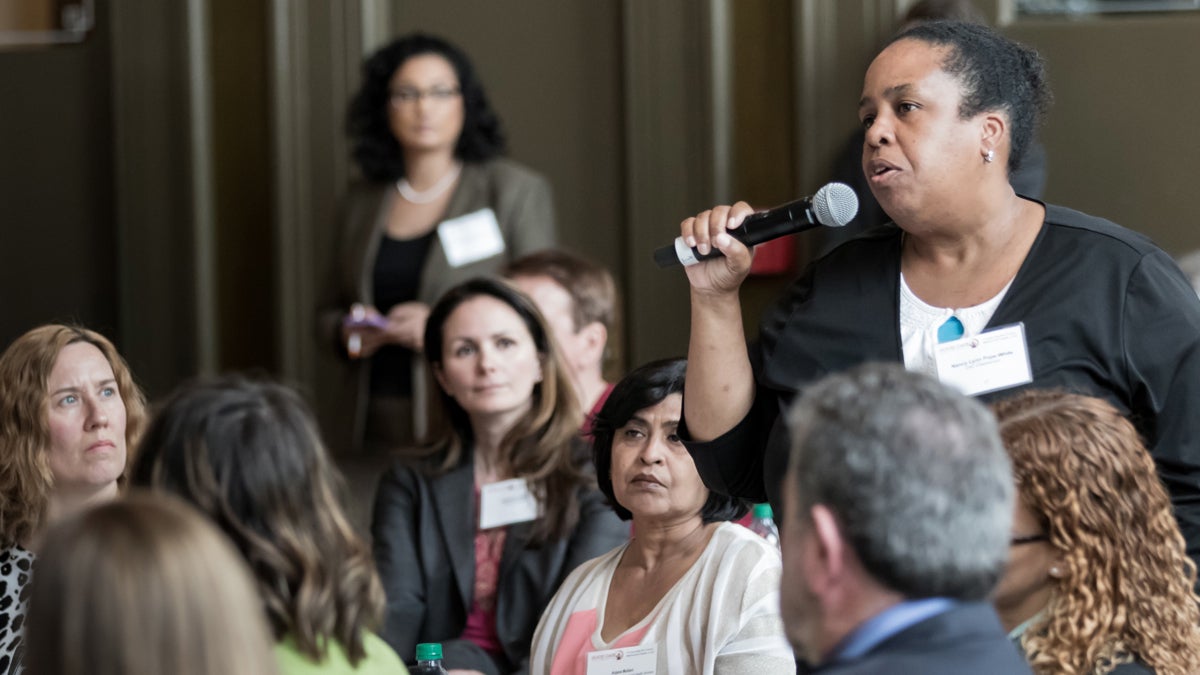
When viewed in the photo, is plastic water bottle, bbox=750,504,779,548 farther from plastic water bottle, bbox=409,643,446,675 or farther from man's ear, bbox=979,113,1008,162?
man's ear, bbox=979,113,1008,162

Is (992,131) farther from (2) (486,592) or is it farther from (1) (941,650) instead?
(2) (486,592)

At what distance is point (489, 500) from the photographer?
11.2ft

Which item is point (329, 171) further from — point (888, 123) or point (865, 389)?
point (865, 389)

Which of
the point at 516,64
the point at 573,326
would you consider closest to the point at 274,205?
the point at 516,64

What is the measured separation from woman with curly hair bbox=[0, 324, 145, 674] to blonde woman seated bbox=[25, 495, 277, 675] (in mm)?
1550

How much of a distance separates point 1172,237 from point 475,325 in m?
2.04

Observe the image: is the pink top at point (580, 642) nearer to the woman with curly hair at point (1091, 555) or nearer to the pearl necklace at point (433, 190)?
the woman with curly hair at point (1091, 555)

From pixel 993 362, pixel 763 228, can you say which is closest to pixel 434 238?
pixel 763 228

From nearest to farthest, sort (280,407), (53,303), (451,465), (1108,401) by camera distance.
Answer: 1. (280,407)
2. (1108,401)
3. (451,465)
4. (53,303)

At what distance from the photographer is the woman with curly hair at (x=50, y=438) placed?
9.22 feet

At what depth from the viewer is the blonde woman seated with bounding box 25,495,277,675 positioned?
1296 mm

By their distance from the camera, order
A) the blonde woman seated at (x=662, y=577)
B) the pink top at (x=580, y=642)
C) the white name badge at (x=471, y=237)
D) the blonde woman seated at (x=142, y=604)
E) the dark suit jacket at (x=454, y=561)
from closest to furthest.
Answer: the blonde woman seated at (x=142, y=604) → the blonde woman seated at (x=662, y=577) → the pink top at (x=580, y=642) → the dark suit jacket at (x=454, y=561) → the white name badge at (x=471, y=237)

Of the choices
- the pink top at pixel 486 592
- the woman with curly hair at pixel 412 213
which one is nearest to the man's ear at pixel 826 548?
the pink top at pixel 486 592

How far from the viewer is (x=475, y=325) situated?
11.8ft
